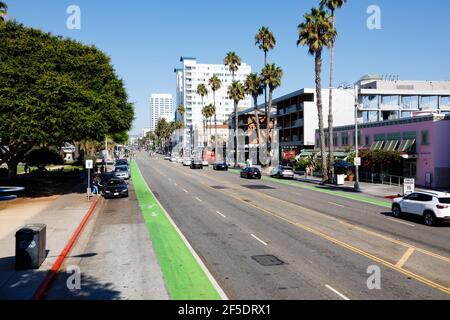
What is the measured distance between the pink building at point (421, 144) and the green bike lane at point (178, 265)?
2830cm

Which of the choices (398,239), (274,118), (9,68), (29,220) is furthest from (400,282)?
(274,118)

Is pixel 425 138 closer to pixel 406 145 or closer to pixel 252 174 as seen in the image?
pixel 406 145

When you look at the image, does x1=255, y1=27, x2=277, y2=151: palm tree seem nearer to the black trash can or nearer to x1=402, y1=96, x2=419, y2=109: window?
x1=402, y1=96, x2=419, y2=109: window

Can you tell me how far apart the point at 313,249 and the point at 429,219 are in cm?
902

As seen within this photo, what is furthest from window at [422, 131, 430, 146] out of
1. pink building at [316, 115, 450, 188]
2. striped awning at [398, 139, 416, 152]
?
striped awning at [398, 139, 416, 152]

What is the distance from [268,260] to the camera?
568 inches

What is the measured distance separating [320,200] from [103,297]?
23255 millimetres

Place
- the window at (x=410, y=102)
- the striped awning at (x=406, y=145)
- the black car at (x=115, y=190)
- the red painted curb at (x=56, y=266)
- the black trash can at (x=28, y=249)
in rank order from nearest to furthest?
the red painted curb at (x=56, y=266)
the black trash can at (x=28, y=249)
the black car at (x=115, y=190)
the striped awning at (x=406, y=145)
the window at (x=410, y=102)

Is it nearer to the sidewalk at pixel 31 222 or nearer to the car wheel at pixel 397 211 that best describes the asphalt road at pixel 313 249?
the car wheel at pixel 397 211

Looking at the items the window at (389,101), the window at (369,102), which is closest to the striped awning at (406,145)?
the window at (369,102)

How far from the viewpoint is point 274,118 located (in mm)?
92375

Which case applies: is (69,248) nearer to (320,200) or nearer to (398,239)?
(398,239)

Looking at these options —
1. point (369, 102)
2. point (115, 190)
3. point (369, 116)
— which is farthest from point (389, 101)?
point (115, 190)

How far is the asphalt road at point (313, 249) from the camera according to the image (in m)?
11.5
